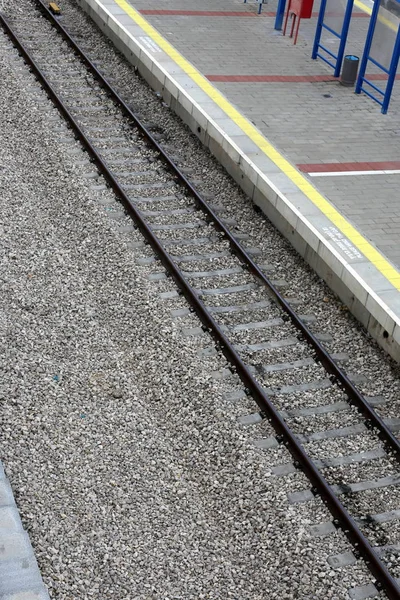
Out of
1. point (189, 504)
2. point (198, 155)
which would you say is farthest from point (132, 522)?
point (198, 155)

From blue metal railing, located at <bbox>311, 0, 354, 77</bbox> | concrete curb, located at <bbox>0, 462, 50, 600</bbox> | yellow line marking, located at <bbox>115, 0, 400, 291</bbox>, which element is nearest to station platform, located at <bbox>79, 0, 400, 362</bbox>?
yellow line marking, located at <bbox>115, 0, 400, 291</bbox>

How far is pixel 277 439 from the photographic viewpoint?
28.7 feet

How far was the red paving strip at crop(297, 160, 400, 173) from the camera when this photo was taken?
12.9 metres

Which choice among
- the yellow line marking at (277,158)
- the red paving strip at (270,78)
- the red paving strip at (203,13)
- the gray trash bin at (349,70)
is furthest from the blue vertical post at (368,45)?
the red paving strip at (203,13)

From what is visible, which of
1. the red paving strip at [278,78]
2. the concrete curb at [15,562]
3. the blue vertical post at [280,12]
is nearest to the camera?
the concrete curb at [15,562]

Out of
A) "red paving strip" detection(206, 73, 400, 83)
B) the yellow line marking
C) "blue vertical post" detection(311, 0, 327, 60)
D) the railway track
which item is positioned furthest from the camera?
"blue vertical post" detection(311, 0, 327, 60)

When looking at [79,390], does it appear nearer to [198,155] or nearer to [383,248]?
[383,248]

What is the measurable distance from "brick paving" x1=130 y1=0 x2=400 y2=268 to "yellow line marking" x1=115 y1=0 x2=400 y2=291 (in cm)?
14

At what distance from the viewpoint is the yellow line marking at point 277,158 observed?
11.0 metres

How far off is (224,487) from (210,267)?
386 centimetres

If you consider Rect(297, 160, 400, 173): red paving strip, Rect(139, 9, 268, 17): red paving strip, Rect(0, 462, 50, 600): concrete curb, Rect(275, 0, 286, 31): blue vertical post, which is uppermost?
Rect(275, 0, 286, 31): blue vertical post

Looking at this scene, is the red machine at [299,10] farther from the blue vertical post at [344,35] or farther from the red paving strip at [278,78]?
the red paving strip at [278,78]

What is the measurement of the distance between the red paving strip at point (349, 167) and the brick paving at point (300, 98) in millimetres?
32

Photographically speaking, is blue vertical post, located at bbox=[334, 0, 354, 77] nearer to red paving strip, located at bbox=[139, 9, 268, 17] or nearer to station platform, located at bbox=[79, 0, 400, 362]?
station platform, located at bbox=[79, 0, 400, 362]
